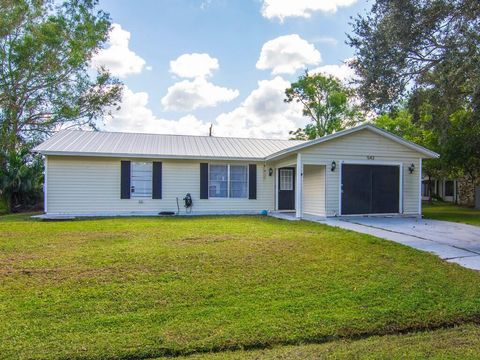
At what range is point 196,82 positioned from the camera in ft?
69.7

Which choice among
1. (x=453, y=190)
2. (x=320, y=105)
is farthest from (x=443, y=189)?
(x=320, y=105)

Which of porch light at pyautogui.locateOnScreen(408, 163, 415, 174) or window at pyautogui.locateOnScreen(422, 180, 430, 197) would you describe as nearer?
porch light at pyautogui.locateOnScreen(408, 163, 415, 174)

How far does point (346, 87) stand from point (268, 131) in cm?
2578

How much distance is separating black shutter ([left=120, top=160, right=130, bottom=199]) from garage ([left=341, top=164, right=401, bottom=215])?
754cm

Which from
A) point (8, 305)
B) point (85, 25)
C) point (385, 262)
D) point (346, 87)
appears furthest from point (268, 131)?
point (8, 305)

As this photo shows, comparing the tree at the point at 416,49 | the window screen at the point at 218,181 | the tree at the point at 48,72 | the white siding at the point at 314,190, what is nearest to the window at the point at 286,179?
the white siding at the point at 314,190

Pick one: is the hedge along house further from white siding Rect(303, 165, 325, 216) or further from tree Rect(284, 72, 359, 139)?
tree Rect(284, 72, 359, 139)

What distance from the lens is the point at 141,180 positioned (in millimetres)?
13531

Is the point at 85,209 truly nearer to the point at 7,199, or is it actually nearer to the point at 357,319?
the point at 7,199

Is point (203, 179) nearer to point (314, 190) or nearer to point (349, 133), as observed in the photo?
point (314, 190)

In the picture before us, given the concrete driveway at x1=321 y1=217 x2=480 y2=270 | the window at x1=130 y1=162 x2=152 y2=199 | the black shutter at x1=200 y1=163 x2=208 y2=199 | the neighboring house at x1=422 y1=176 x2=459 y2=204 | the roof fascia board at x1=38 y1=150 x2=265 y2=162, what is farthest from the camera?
the neighboring house at x1=422 y1=176 x2=459 y2=204

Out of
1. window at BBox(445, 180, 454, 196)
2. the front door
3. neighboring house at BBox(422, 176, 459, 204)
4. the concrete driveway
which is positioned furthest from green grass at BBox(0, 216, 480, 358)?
window at BBox(445, 180, 454, 196)

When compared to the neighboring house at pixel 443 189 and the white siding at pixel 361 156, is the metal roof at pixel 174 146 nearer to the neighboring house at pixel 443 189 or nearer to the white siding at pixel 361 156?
the white siding at pixel 361 156

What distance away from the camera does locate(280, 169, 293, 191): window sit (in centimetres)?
1468
